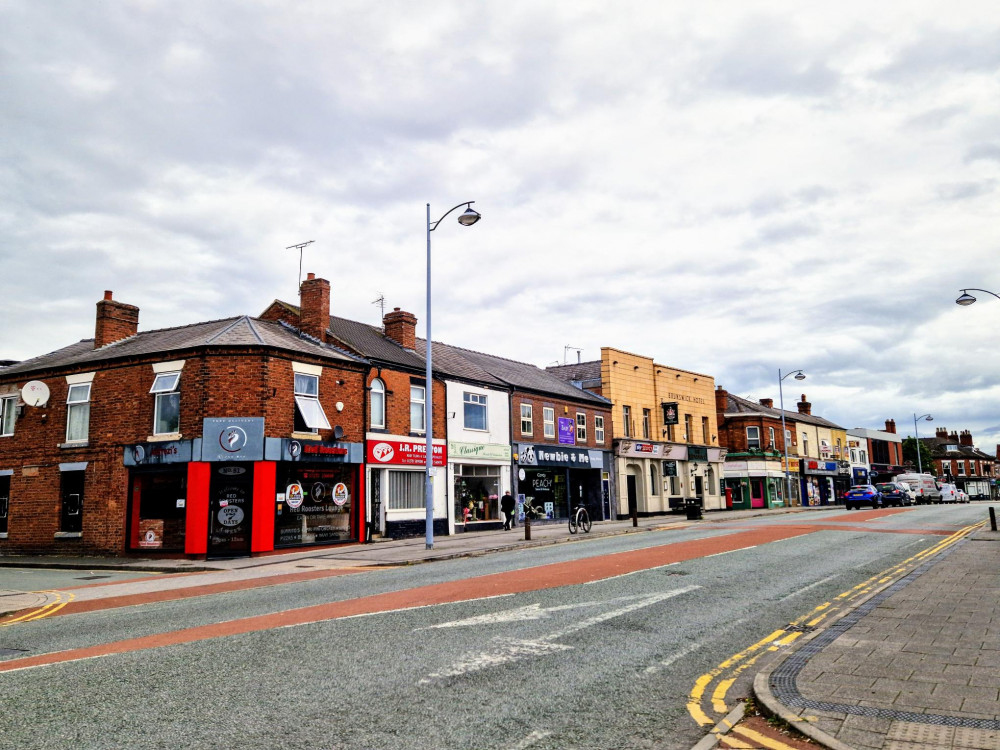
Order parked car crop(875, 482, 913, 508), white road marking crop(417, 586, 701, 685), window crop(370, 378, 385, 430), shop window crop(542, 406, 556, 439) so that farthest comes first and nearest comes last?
parked car crop(875, 482, 913, 508), shop window crop(542, 406, 556, 439), window crop(370, 378, 385, 430), white road marking crop(417, 586, 701, 685)

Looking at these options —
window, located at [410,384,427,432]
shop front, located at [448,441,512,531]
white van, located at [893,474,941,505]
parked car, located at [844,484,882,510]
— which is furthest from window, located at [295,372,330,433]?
white van, located at [893,474,941,505]

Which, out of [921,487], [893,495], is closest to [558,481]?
[893,495]

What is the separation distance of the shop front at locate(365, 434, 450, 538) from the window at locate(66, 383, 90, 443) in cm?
1000

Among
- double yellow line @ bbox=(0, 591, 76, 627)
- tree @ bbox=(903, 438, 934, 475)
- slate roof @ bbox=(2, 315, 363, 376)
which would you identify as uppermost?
slate roof @ bbox=(2, 315, 363, 376)

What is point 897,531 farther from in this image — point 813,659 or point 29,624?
point 29,624

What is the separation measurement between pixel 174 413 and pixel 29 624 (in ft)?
42.0

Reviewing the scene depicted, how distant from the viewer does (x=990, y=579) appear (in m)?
11.8

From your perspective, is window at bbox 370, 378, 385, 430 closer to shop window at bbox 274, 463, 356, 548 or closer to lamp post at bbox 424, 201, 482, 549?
shop window at bbox 274, 463, 356, 548

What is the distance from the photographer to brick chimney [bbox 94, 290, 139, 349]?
27234mm

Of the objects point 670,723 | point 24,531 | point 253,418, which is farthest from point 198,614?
point 24,531

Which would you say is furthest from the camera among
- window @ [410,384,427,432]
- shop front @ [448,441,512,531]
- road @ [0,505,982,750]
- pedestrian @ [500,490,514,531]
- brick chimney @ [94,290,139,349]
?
pedestrian @ [500,490,514,531]

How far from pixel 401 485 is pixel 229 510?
6870mm

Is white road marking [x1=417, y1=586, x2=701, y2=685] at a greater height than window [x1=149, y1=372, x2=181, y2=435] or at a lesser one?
lesser

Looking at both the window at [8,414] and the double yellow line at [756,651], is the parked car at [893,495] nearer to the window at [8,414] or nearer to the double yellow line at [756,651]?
the double yellow line at [756,651]
